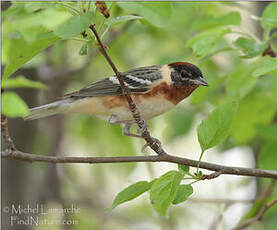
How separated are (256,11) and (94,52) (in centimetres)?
239

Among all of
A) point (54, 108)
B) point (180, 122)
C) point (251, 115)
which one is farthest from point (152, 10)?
point (180, 122)

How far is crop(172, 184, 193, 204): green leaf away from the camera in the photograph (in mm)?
2580

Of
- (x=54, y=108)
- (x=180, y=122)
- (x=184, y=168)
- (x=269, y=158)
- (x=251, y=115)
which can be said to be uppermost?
(x=54, y=108)

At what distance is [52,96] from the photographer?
625cm

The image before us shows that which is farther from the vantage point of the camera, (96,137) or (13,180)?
(96,137)

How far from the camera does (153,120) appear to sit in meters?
5.73

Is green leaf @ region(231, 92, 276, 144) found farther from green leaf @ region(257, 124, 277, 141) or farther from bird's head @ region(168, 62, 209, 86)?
bird's head @ region(168, 62, 209, 86)

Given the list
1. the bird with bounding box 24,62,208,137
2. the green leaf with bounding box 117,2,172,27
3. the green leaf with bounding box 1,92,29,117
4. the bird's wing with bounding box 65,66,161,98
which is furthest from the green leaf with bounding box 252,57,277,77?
the bird's wing with bounding box 65,66,161,98

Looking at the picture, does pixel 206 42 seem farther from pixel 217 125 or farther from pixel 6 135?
pixel 6 135

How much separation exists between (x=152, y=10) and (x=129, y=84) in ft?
5.38

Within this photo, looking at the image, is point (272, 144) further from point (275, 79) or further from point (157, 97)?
point (157, 97)

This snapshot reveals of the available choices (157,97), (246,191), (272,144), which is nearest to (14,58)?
(157,97)

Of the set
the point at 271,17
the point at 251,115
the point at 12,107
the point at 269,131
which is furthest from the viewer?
the point at 251,115

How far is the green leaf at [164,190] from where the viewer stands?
2.49m
